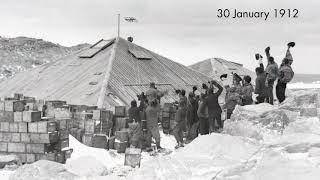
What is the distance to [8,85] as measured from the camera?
2552cm

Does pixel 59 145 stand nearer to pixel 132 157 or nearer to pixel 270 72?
pixel 132 157

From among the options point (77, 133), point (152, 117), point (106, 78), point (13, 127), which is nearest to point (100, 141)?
point (77, 133)

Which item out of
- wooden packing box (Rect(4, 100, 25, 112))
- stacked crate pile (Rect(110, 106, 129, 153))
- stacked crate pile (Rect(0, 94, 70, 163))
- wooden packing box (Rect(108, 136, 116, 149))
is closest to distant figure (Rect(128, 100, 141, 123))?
stacked crate pile (Rect(110, 106, 129, 153))

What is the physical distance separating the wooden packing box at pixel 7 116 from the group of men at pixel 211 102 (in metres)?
3.15

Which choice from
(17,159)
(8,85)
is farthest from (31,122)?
(8,85)

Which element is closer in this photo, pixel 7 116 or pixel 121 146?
pixel 7 116

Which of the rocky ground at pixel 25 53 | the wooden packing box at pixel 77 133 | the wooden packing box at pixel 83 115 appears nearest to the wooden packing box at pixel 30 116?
the wooden packing box at pixel 77 133

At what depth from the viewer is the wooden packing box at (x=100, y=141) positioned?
12.8 meters

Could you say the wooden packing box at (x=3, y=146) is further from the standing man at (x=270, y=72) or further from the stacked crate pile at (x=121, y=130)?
the standing man at (x=270, y=72)

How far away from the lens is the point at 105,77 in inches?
830

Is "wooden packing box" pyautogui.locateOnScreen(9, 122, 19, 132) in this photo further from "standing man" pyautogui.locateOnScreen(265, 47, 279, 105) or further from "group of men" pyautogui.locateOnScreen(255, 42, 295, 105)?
"standing man" pyautogui.locateOnScreen(265, 47, 279, 105)

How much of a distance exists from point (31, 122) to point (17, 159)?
91 centimetres

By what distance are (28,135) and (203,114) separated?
166 inches

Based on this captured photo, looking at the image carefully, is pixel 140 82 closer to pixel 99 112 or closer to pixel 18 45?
pixel 99 112
